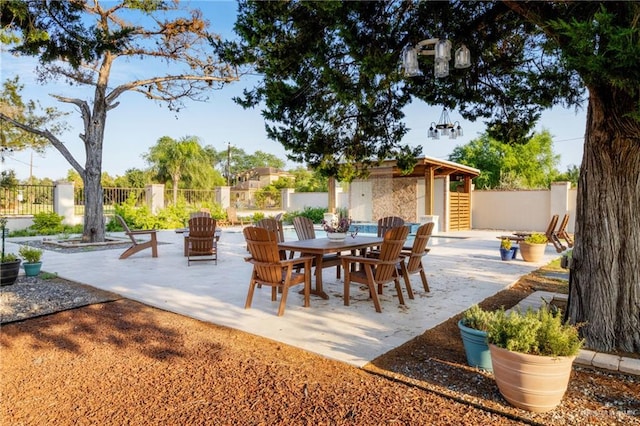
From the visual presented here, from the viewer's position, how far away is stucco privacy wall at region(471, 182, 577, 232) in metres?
14.9

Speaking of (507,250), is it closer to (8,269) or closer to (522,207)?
(8,269)

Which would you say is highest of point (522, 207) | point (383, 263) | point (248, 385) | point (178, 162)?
point (178, 162)

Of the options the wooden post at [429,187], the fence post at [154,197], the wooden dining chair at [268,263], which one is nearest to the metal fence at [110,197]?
the fence post at [154,197]

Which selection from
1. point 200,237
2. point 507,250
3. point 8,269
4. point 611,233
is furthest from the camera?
point 507,250

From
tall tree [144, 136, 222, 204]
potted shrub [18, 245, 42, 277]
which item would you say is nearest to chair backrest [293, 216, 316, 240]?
potted shrub [18, 245, 42, 277]

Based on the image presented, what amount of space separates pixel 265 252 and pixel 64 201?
13290mm

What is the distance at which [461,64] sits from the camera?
3650 millimetres

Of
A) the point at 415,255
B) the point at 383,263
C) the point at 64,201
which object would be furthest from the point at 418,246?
the point at 64,201

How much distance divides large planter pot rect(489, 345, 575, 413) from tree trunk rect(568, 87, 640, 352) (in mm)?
1098

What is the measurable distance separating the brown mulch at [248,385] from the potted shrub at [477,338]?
0.44ft

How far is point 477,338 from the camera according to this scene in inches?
108

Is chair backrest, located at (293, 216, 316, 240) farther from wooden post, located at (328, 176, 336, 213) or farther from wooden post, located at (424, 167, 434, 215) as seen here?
wooden post, located at (328, 176, 336, 213)

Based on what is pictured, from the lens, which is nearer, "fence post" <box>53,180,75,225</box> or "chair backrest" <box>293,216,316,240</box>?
"chair backrest" <box>293,216,316,240</box>

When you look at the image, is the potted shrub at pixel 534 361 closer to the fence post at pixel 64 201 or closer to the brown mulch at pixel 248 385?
the brown mulch at pixel 248 385
